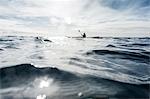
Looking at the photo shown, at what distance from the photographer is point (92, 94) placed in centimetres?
526

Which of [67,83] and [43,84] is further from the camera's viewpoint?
[67,83]

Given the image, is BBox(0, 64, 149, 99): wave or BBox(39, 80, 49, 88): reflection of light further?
BBox(39, 80, 49, 88): reflection of light

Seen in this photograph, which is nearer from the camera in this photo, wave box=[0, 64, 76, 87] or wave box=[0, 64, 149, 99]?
wave box=[0, 64, 149, 99]

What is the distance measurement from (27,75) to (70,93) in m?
2.55

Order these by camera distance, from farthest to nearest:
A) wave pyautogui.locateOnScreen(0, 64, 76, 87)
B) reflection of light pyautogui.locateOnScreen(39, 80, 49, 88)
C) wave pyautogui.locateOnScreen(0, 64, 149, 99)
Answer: wave pyautogui.locateOnScreen(0, 64, 76, 87), reflection of light pyautogui.locateOnScreen(39, 80, 49, 88), wave pyautogui.locateOnScreen(0, 64, 149, 99)

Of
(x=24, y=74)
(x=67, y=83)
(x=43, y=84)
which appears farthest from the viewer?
(x=24, y=74)

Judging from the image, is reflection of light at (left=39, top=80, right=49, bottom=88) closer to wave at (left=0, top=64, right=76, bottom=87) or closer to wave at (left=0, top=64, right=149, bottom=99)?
wave at (left=0, top=64, right=149, bottom=99)

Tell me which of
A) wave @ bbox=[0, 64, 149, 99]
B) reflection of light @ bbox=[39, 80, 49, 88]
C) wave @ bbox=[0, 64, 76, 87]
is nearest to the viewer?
wave @ bbox=[0, 64, 149, 99]

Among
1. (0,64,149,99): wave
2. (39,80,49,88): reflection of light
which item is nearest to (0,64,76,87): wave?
(0,64,149,99): wave

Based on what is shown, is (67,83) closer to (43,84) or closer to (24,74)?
(43,84)

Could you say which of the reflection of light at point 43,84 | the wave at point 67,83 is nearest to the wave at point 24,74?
the wave at point 67,83

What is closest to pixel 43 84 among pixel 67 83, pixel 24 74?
pixel 67 83

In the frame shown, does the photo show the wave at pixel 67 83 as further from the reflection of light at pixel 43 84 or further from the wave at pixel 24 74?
the reflection of light at pixel 43 84

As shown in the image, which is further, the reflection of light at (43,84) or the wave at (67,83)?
the reflection of light at (43,84)
